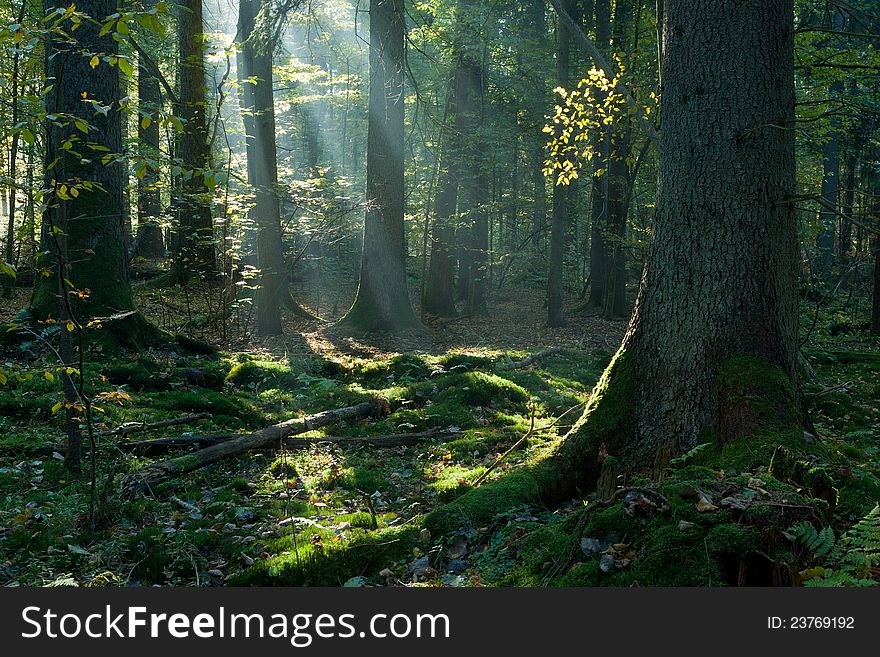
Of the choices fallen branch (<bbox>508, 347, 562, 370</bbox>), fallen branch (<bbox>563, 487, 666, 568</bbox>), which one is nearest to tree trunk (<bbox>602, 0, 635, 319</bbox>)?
fallen branch (<bbox>508, 347, 562, 370</bbox>)

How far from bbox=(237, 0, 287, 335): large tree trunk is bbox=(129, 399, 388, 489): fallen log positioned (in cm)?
647

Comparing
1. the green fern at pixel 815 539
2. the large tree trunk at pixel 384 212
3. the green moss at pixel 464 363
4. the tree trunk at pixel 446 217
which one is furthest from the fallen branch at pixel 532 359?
the green fern at pixel 815 539

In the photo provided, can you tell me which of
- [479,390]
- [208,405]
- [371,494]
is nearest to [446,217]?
[479,390]

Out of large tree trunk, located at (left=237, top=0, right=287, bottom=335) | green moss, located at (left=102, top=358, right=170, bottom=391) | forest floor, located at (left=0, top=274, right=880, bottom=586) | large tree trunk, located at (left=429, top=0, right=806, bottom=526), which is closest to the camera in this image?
forest floor, located at (left=0, top=274, right=880, bottom=586)

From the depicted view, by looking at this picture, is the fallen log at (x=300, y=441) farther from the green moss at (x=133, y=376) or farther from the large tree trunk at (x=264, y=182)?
the large tree trunk at (x=264, y=182)

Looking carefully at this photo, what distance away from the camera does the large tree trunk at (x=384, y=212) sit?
13570 millimetres

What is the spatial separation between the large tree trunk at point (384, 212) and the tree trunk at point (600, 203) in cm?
583

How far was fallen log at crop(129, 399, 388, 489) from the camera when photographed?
5309mm

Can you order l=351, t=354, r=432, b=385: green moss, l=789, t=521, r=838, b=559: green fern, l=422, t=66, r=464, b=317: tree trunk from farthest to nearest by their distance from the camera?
l=422, t=66, r=464, b=317: tree trunk → l=351, t=354, r=432, b=385: green moss → l=789, t=521, r=838, b=559: green fern

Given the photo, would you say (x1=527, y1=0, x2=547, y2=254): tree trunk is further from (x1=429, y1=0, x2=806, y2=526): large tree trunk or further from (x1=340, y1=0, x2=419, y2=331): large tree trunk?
(x1=429, y1=0, x2=806, y2=526): large tree trunk

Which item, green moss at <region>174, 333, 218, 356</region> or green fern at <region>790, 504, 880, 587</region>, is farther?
green moss at <region>174, 333, 218, 356</region>

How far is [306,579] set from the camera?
12.7 ft

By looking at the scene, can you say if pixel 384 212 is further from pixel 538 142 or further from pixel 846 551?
pixel 846 551

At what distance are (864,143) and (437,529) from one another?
857 inches
